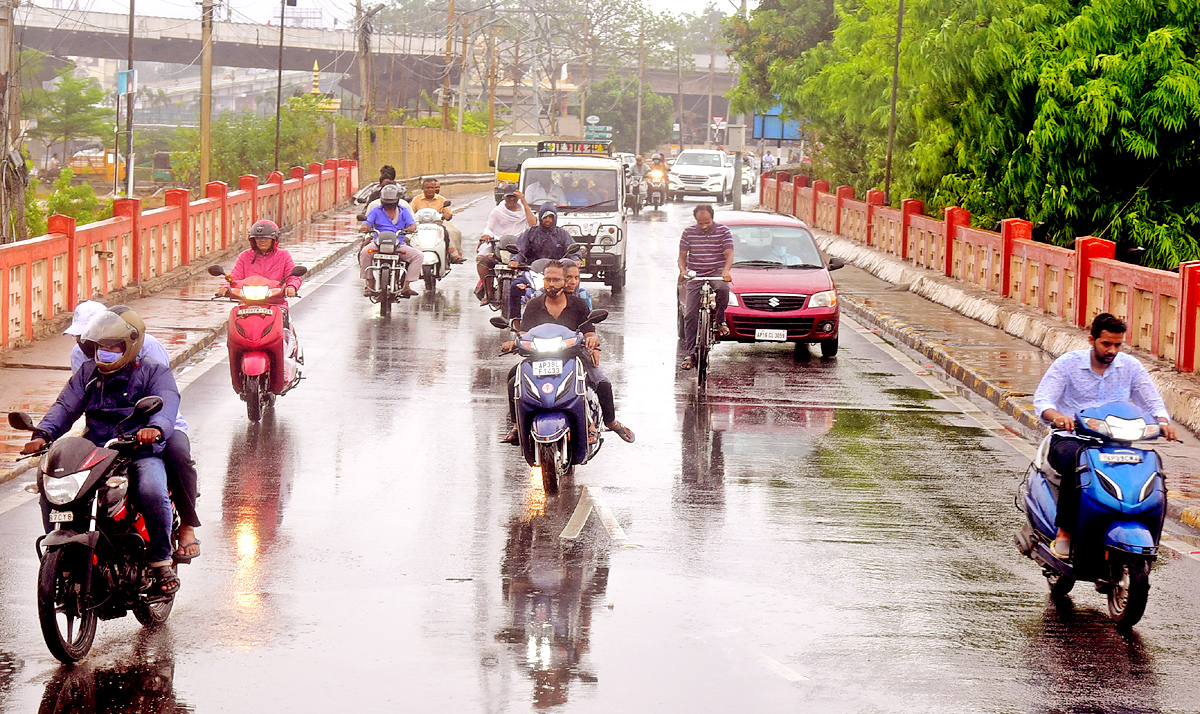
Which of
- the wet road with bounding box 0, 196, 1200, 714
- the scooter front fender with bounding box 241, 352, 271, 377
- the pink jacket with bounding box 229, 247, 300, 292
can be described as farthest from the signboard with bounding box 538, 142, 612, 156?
the scooter front fender with bounding box 241, 352, 271, 377

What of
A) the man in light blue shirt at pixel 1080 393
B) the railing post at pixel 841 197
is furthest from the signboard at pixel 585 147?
the man in light blue shirt at pixel 1080 393

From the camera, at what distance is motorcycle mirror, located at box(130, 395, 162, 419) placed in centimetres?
714

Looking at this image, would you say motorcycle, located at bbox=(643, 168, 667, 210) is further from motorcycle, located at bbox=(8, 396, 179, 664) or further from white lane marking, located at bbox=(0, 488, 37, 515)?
motorcycle, located at bbox=(8, 396, 179, 664)

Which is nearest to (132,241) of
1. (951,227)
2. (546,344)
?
(546,344)

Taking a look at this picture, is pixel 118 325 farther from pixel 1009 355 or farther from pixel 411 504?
pixel 1009 355

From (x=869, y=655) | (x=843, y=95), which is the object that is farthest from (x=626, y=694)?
(x=843, y=95)

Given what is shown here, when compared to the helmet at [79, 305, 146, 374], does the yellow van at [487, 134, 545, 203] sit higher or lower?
higher

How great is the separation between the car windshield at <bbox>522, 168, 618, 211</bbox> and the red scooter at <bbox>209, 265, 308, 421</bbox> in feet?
42.6

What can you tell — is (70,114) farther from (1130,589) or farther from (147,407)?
(1130,589)

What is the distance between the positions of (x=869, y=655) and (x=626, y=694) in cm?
133

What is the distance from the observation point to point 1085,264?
19062mm

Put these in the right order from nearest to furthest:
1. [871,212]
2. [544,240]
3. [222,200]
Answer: [544,240] → [222,200] → [871,212]

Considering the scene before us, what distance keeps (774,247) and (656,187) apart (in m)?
32.9

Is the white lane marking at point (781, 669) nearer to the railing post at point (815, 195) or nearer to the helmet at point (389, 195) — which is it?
the helmet at point (389, 195)
